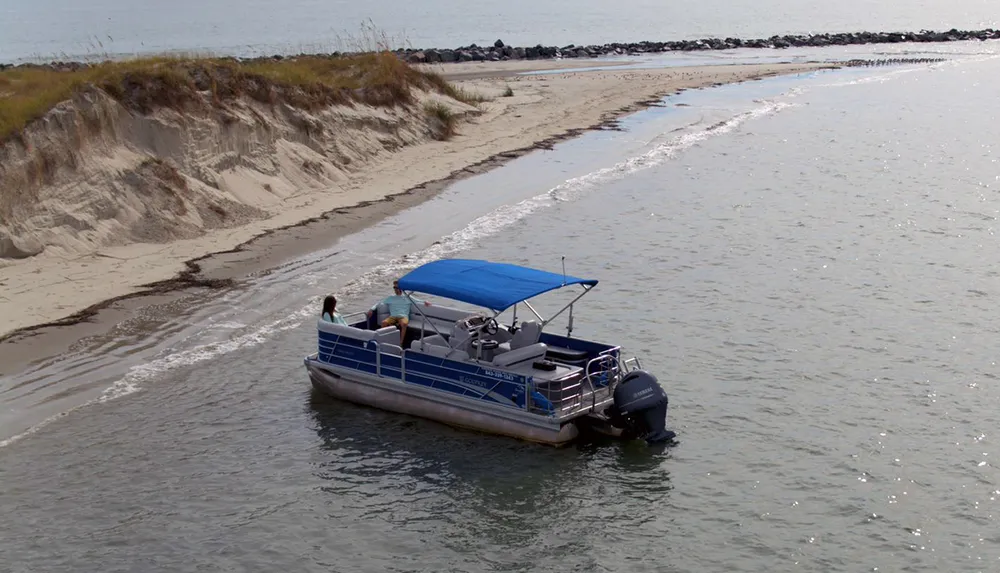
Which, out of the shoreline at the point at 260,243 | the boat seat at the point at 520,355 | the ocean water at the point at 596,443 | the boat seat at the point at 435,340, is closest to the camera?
the ocean water at the point at 596,443

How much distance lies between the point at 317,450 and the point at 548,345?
14.2ft

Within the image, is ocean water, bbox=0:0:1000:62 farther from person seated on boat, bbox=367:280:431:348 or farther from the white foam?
person seated on boat, bbox=367:280:431:348

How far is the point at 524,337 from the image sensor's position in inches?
712

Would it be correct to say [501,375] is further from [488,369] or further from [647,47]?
[647,47]

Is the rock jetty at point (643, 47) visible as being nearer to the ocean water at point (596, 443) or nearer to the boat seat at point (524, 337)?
the ocean water at point (596, 443)

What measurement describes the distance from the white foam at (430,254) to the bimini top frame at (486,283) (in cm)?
468

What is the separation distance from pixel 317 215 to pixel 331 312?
1153cm

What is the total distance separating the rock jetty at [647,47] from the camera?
80688mm


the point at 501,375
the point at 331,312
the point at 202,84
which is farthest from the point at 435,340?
the point at 202,84

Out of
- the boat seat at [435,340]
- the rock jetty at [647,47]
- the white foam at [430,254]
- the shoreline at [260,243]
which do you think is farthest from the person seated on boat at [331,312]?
the rock jetty at [647,47]

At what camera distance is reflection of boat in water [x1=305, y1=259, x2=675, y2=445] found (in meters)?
16.9

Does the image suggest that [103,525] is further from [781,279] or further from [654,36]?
[654,36]

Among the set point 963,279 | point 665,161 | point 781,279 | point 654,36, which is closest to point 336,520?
point 781,279

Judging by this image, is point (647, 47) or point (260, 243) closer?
point (260, 243)
